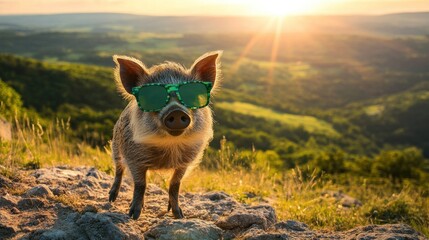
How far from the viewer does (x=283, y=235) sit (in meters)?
3.88

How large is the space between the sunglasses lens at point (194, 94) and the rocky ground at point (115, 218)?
1.02m

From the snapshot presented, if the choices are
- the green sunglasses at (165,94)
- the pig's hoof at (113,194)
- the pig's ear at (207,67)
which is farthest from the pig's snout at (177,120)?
the pig's hoof at (113,194)

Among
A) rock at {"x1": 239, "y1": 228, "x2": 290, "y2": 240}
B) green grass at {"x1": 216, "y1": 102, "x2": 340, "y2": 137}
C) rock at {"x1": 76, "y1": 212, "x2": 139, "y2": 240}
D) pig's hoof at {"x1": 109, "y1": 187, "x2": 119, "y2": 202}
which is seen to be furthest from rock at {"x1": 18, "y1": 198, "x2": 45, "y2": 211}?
green grass at {"x1": 216, "y1": 102, "x2": 340, "y2": 137}

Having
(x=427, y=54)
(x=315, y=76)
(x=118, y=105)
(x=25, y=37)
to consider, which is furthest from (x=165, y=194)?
(x=427, y=54)

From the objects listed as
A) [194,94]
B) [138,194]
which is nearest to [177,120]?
[194,94]

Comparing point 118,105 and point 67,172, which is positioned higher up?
point 67,172

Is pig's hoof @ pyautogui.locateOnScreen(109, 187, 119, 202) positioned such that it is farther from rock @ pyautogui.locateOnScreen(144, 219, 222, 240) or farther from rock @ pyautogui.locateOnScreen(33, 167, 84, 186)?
rock @ pyautogui.locateOnScreen(144, 219, 222, 240)

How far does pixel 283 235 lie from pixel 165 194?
195cm

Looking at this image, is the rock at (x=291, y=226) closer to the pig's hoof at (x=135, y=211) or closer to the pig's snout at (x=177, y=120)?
the pig's hoof at (x=135, y=211)

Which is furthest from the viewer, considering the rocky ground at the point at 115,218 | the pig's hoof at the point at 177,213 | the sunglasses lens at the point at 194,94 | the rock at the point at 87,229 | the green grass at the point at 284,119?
the green grass at the point at 284,119

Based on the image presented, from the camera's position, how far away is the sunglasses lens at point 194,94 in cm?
394

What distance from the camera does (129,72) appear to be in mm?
4359

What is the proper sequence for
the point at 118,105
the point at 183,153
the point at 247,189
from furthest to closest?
the point at 118,105
the point at 247,189
the point at 183,153

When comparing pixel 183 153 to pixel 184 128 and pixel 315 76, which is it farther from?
pixel 315 76
